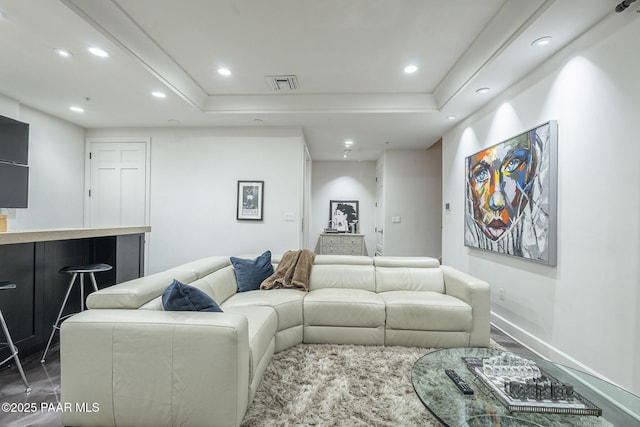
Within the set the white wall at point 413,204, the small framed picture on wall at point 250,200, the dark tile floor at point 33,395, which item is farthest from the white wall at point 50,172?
the white wall at point 413,204

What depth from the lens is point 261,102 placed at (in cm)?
369

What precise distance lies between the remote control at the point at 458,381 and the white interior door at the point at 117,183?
4461 mm

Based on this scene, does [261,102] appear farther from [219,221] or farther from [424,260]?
[424,260]

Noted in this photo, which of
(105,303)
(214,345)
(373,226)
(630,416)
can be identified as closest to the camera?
(630,416)

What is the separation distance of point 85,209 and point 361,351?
15.2ft

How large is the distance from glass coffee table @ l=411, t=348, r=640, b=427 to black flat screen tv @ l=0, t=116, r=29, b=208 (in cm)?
461

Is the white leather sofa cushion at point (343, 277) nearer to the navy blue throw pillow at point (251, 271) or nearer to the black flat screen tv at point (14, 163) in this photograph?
the navy blue throw pillow at point (251, 271)

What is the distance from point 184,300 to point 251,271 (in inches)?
55.0

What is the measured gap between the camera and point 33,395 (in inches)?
72.9

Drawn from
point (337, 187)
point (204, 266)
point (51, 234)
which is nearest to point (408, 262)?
point (204, 266)

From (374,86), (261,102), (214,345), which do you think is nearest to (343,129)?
(374,86)

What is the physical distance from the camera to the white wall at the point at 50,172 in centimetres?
360

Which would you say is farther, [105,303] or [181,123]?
[181,123]

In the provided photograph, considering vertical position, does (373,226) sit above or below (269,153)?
below
